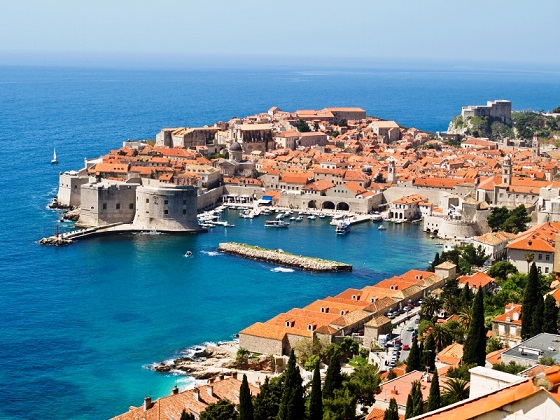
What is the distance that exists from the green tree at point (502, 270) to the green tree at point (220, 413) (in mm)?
18001

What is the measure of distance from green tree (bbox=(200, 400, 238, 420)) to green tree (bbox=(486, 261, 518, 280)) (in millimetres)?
18001

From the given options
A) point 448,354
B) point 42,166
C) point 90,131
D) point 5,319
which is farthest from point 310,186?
point 90,131

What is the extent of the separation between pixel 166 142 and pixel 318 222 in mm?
20828

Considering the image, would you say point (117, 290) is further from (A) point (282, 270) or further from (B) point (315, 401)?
(B) point (315, 401)

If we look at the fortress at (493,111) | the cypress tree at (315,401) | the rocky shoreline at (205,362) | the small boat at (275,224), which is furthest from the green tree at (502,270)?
the fortress at (493,111)

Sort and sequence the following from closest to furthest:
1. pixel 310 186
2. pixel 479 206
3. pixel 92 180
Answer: pixel 479 206 < pixel 92 180 < pixel 310 186

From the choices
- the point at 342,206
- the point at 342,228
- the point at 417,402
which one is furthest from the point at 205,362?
the point at 342,206

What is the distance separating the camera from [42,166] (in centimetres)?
6600

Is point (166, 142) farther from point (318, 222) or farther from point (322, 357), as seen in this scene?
point (322, 357)

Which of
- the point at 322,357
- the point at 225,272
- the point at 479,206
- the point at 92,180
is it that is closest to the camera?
the point at 322,357

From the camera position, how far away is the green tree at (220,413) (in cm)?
1772

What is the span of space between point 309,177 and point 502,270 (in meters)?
24.1

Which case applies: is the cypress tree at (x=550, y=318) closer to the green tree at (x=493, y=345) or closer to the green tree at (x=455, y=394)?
the green tree at (x=493, y=345)

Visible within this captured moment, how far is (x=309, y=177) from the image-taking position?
56.7m
